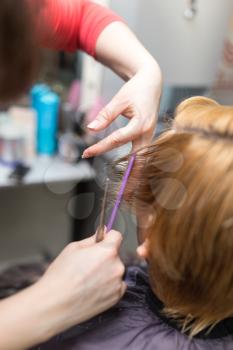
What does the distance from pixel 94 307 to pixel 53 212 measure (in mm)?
1499

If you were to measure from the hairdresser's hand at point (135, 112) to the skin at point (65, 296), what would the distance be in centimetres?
19

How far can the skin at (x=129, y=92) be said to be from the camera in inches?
29.5

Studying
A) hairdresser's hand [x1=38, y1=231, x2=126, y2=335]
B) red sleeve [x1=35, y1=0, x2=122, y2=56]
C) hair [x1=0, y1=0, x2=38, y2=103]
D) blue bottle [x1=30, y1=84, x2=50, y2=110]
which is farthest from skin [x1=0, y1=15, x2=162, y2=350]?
blue bottle [x1=30, y1=84, x2=50, y2=110]

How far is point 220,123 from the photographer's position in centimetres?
60

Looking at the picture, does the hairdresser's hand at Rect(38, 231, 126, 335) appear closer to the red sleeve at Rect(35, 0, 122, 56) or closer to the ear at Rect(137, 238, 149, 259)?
the ear at Rect(137, 238, 149, 259)

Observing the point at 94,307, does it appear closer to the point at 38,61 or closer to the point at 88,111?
the point at 38,61

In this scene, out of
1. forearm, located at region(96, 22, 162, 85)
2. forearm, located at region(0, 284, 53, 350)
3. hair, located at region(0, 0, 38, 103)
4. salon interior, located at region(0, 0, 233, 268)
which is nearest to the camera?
hair, located at region(0, 0, 38, 103)

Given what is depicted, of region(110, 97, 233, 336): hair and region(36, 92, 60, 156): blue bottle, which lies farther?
region(36, 92, 60, 156): blue bottle

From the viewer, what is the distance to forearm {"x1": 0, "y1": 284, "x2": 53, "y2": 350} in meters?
0.57

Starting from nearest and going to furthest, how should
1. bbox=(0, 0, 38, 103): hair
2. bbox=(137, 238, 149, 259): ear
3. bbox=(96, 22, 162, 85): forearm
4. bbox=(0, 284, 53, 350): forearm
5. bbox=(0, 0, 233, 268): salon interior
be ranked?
bbox=(0, 0, 38, 103): hair
bbox=(0, 284, 53, 350): forearm
bbox=(137, 238, 149, 259): ear
bbox=(96, 22, 162, 85): forearm
bbox=(0, 0, 233, 268): salon interior

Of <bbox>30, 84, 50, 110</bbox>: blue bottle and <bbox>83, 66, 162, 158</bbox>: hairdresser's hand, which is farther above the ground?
<bbox>83, 66, 162, 158</bbox>: hairdresser's hand

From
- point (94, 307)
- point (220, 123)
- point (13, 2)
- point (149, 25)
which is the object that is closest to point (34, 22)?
point (13, 2)

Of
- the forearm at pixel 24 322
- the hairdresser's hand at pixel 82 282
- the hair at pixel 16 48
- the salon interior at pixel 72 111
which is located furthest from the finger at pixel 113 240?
the salon interior at pixel 72 111

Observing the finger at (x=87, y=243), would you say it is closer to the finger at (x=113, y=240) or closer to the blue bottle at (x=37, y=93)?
the finger at (x=113, y=240)
